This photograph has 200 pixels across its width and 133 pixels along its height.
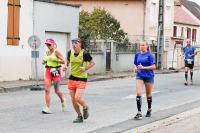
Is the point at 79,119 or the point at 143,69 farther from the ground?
the point at 143,69

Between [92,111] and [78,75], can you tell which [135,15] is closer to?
[92,111]

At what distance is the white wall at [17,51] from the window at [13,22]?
22cm

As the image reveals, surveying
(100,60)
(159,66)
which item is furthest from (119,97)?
(159,66)

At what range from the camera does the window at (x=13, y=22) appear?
2467cm

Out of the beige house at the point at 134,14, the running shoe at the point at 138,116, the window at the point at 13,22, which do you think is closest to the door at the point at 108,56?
the window at the point at 13,22

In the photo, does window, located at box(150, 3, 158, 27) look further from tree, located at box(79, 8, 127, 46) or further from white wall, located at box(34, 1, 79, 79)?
white wall, located at box(34, 1, 79, 79)

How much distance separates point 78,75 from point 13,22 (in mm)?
13168

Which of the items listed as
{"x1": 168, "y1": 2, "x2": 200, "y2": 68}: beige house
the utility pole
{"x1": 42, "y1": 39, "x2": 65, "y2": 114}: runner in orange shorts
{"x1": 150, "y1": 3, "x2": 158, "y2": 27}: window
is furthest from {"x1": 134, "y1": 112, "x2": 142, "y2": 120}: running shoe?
{"x1": 168, "y1": 2, "x2": 200, "y2": 68}: beige house

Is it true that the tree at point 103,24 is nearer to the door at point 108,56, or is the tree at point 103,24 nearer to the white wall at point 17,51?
the door at point 108,56

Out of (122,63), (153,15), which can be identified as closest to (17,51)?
(122,63)

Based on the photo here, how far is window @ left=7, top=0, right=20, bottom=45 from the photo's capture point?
2467cm

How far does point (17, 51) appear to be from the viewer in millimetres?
25281

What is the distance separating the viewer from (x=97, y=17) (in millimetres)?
43125

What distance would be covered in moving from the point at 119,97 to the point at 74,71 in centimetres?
699
